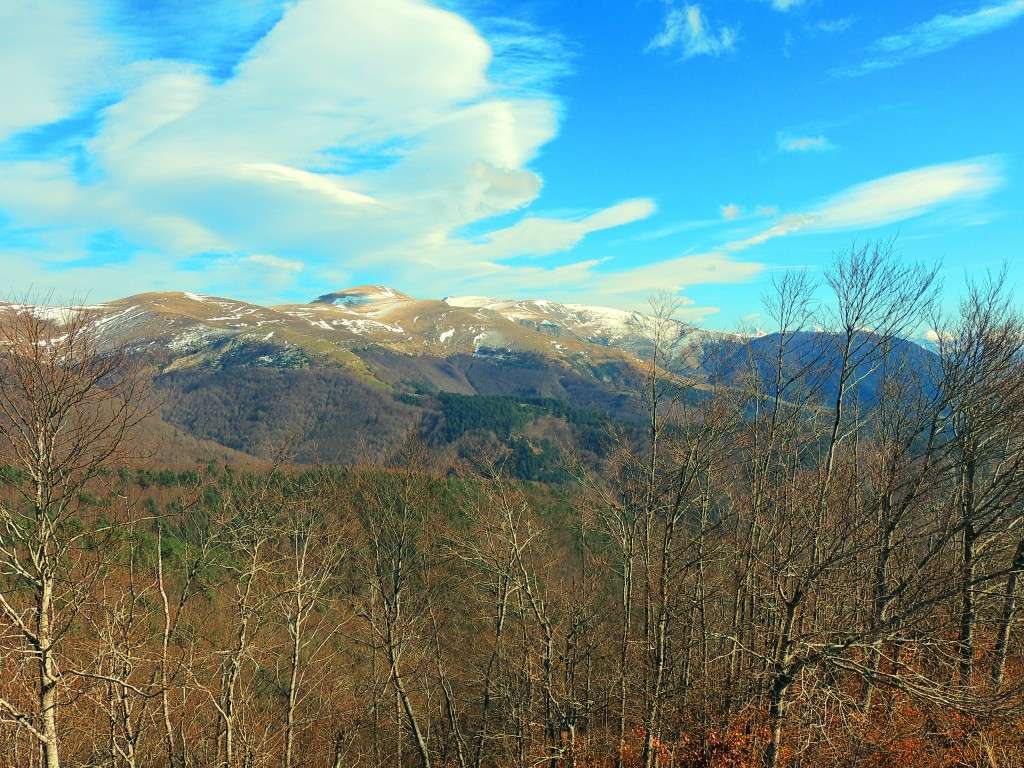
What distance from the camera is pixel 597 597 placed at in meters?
28.1

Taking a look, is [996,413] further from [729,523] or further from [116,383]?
[116,383]

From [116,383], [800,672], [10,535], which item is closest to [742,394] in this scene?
[800,672]

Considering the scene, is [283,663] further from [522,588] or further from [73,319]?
[73,319]

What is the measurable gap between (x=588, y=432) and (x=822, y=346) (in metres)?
157

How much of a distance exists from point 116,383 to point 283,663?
39712 millimetres

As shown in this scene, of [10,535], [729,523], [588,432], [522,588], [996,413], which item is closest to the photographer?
[10,535]

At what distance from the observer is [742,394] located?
61.8ft

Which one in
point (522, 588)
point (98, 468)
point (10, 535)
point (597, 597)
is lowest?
point (597, 597)

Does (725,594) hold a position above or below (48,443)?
below

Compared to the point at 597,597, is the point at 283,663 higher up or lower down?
lower down

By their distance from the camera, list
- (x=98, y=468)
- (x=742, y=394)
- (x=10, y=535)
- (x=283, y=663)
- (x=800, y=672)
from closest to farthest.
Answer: (x=10, y=535), (x=800, y=672), (x=98, y=468), (x=742, y=394), (x=283, y=663)

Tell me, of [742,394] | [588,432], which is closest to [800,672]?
[742,394]

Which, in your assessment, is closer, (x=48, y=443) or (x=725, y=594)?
(x=48, y=443)

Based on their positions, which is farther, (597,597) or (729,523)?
(597,597)
